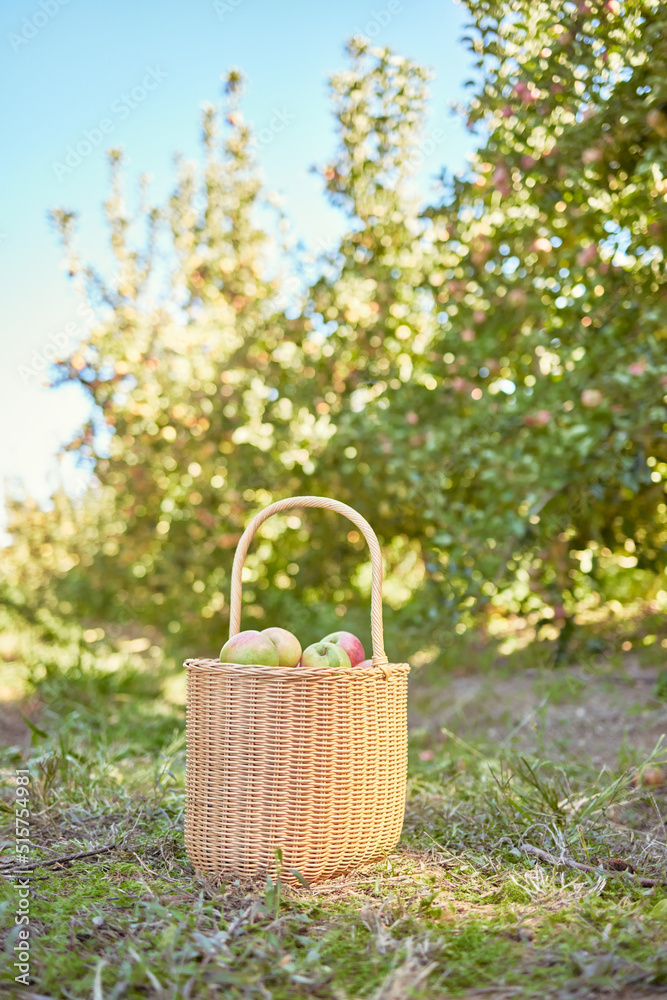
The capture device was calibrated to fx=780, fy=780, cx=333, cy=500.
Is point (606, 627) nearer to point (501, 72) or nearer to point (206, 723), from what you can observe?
point (501, 72)

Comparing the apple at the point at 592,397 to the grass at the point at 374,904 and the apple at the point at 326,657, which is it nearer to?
the grass at the point at 374,904

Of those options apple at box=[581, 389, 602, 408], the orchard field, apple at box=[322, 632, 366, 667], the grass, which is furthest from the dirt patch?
apple at box=[581, 389, 602, 408]

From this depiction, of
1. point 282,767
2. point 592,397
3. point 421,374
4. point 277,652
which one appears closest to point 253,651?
point 277,652

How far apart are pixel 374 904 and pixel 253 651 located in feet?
1.78

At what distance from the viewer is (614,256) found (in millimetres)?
3156

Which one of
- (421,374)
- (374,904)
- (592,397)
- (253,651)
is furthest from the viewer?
(421,374)

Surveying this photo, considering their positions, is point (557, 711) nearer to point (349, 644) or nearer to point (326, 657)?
point (349, 644)

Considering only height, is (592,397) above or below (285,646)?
above

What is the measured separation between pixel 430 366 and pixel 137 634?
4.12 m

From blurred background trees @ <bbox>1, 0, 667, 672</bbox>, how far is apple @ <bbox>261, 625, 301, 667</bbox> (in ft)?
5.48

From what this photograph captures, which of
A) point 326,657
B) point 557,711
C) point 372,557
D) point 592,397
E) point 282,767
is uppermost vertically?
point 592,397

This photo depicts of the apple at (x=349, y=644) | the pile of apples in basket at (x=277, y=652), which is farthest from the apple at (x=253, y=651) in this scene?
the apple at (x=349, y=644)

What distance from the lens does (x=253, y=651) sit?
5.42 ft

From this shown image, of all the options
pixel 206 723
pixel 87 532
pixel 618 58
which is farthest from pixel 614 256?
pixel 87 532
